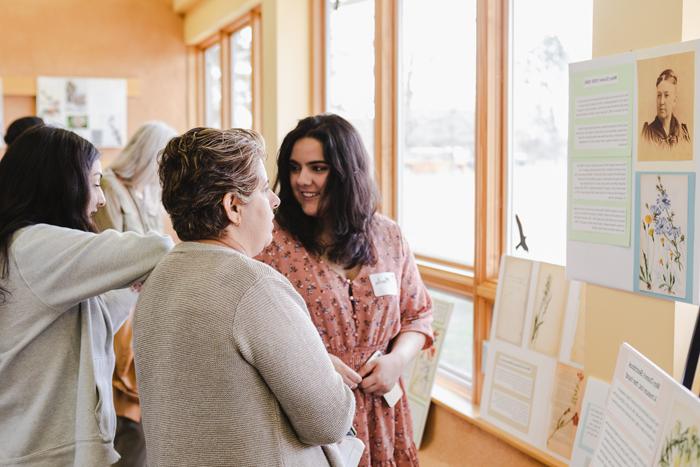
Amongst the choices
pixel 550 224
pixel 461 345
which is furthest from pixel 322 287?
pixel 461 345

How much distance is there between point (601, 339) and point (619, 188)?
1.51ft

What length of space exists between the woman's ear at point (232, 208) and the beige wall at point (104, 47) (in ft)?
19.1

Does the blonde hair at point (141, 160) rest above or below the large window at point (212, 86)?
below

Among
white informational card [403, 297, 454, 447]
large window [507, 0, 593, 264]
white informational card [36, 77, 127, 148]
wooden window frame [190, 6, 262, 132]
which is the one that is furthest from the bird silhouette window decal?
white informational card [36, 77, 127, 148]

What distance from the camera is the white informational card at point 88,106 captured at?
6656 mm

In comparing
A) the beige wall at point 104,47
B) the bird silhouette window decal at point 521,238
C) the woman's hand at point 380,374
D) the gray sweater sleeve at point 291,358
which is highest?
the beige wall at point 104,47

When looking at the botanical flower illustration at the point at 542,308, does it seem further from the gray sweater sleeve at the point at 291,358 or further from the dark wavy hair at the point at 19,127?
the dark wavy hair at the point at 19,127

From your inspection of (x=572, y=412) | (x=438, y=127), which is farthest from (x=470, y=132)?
(x=572, y=412)

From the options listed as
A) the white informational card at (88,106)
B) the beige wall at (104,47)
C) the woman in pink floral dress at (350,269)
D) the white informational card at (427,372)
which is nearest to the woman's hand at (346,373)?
the woman in pink floral dress at (350,269)

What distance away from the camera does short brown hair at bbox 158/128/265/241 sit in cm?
143

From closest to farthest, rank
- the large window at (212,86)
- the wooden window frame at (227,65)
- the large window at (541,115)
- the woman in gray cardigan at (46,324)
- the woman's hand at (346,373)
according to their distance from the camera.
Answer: the woman in gray cardigan at (46,324) < the woman's hand at (346,373) < the large window at (541,115) < the wooden window frame at (227,65) < the large window at (212,86)

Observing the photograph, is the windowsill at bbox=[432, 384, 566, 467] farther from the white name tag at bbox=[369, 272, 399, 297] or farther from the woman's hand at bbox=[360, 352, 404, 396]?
the white name tag at bbox=[369, 272, 399, 297]

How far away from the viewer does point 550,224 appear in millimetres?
2844

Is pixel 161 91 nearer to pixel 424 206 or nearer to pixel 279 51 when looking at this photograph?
pixel 279 51
